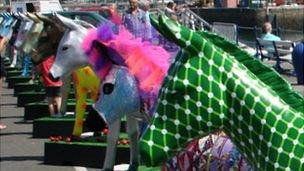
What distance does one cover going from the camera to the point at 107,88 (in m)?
5.93

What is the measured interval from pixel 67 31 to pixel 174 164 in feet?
11.9

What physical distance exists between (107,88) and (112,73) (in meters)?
0.27

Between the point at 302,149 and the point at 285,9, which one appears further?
the point at 285,9

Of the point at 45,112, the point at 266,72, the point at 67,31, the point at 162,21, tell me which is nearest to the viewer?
the point at 162,21

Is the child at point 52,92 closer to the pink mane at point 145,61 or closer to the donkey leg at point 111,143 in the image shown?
the donkey leg at point 111,143

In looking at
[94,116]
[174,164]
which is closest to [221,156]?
[174,164]

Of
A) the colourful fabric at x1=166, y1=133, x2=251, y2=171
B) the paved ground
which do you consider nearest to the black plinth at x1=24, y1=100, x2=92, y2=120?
the paved ground

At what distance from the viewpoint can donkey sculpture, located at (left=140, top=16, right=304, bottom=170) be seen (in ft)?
9.07

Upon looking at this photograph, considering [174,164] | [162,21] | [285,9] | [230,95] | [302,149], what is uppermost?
[162,21]

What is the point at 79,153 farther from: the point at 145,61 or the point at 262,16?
the point at 262,16

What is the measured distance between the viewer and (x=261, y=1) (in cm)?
5838

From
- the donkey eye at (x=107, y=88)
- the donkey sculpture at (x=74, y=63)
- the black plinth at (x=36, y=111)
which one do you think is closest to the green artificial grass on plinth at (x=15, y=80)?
the black plinth at (x=36, y=111)

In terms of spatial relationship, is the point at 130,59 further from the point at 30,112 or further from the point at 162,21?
the point at 30,112

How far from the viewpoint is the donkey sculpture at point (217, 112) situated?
2.76 m
